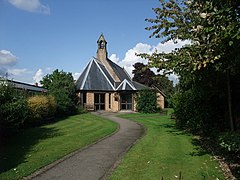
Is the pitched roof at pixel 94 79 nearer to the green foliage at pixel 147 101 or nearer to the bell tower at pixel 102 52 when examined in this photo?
the bell tower at pixel 102 52

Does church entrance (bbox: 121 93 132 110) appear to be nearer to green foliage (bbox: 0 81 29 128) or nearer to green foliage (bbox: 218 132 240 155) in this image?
green foliage (bbox: 0 81 29 128)

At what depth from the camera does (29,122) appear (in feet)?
59.6

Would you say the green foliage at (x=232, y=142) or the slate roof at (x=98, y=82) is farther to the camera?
the slate roof at (x=98, y=82)

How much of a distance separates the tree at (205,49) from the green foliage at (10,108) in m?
6.75

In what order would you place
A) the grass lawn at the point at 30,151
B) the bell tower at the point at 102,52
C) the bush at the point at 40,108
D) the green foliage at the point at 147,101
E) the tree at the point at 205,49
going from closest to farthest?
the tree at the point at 205,49, the grass lawn at the point at 30,151, the bush at the point at 40,108, the green foliage at the point at 147,101, the bell tower at the point at 102,52

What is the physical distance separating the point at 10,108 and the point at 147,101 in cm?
2203

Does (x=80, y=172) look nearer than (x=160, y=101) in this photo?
Yes

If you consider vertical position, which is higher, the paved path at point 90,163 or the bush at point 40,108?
the bush at point 40,108

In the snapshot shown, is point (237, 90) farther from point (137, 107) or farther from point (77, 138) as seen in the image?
point (137, 107)

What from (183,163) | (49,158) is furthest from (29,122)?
(183,163)

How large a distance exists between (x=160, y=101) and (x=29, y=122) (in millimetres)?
21205

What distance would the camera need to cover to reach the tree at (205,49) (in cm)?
612

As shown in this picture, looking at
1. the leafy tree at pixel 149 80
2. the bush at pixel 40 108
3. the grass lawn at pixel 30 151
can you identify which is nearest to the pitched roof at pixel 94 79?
the bush at pixel 40 108

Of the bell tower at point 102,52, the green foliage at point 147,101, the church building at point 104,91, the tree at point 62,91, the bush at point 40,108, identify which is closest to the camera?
the bush at point 40,108
